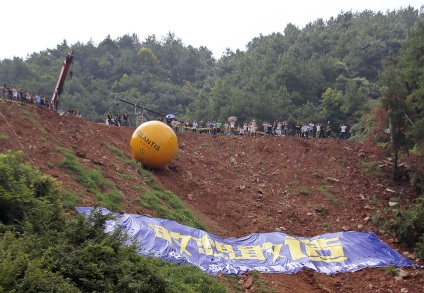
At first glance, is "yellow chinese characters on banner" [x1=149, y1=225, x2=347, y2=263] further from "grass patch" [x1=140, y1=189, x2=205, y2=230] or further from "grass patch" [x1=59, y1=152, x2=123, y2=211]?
"grass patch" [x1=59, y1=152, x2=123, y2=211]

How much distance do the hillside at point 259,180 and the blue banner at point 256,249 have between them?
0.48 meters

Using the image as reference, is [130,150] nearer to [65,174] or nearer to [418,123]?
[65,174]

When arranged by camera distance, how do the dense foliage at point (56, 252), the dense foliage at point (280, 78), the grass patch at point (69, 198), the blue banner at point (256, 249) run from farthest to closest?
the dense foliage at point (280, 78) → the blue banner at point (256, 249) → the grass patch at point (69, 198) → the dense foliage at point (56, 252)

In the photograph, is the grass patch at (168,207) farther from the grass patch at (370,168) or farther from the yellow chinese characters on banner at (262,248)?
the grass patch at (370,168)

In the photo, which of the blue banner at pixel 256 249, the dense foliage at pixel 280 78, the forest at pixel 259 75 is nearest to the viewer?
the blue banner at pixel 256 249

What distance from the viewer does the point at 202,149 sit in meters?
26.0

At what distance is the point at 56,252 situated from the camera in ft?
28.8

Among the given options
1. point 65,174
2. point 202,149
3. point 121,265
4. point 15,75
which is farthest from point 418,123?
point 15,75

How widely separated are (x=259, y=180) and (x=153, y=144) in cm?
608

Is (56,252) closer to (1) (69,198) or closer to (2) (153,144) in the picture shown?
(1) (69,198)

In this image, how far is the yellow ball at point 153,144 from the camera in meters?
19.4

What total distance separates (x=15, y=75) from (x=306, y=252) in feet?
175

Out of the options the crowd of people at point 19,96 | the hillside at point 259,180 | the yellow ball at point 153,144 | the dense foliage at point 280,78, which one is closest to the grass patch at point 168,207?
the hillside at point 259,180

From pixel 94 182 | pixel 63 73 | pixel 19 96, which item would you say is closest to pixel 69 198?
pixel 94 182
